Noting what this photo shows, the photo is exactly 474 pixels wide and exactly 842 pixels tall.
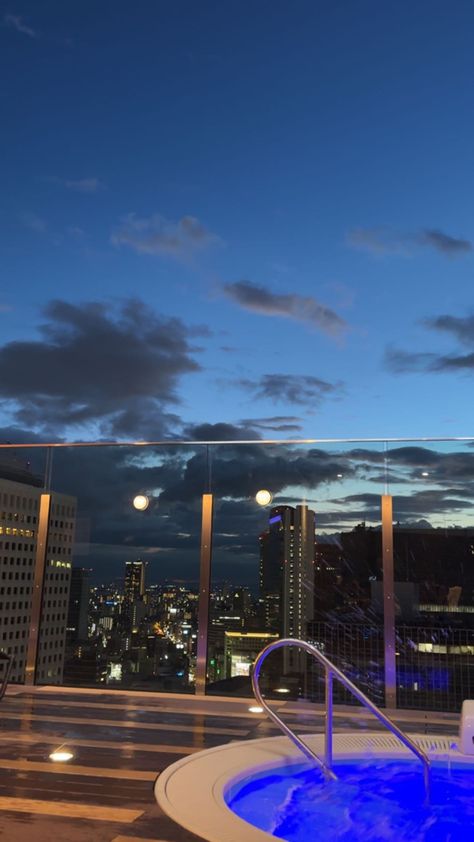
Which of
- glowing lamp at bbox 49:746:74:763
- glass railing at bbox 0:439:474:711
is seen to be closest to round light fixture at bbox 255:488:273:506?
glass railing at bbox 0:439:474:711

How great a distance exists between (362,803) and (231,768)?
75cm

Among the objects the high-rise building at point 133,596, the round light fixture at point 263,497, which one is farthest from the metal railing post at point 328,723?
the round light fixture at point 263,497

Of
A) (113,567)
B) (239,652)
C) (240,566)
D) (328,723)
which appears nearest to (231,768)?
(328,723)

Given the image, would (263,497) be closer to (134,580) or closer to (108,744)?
(134,580)

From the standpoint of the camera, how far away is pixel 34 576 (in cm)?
634

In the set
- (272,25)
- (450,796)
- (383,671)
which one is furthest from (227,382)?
(450,796)

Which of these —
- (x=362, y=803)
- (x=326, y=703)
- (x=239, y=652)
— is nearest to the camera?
(x=362, y=803)

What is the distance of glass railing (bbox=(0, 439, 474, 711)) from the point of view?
550 centimetres

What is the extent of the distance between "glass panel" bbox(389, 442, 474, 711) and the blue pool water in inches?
64.2

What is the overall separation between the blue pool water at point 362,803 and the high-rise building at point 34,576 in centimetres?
324

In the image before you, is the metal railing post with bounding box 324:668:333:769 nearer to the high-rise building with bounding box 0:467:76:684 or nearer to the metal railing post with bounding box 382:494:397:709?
the metal railing post with bounding box 382:494:397:709

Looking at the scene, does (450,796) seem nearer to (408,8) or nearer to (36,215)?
(408,8)

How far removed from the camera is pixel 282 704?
5348mm

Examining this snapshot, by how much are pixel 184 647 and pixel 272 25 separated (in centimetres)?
735
